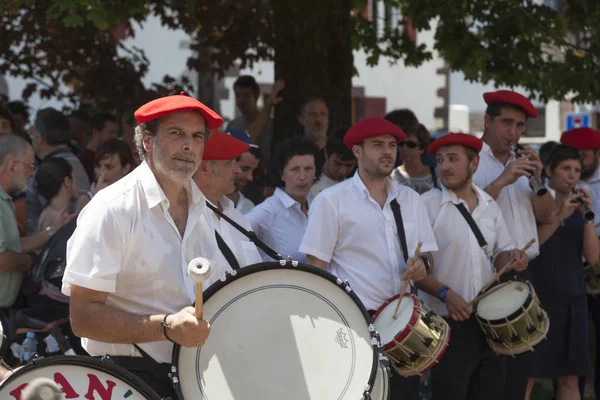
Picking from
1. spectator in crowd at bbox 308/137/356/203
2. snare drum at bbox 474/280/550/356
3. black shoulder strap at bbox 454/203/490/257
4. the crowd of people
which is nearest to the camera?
the crowd of people

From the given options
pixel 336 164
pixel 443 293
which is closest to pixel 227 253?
pixel 443 293

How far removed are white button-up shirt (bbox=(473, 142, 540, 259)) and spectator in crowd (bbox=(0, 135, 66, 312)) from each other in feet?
9.17

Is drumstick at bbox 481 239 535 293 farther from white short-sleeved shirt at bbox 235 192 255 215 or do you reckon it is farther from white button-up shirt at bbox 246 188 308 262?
white short-sleeved shirt at bbox 235 192 255 215

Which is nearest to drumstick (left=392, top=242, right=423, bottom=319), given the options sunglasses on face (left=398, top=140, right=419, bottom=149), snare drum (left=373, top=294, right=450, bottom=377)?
snare drum (left=373, top=294, right=450, bottom=377)

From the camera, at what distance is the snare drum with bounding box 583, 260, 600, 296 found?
809 cm

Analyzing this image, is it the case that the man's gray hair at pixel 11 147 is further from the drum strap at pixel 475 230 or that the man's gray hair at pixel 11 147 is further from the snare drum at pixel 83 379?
the snare drum at pixel 83 379

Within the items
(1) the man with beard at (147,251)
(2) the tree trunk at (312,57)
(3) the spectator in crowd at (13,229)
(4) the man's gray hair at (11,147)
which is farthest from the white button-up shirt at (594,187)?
(1) the man with beard at (147,251)

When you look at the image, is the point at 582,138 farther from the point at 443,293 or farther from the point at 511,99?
the point at 443,293

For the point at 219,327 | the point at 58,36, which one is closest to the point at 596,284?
the point at 219,327

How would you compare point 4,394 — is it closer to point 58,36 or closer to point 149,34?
point 58,36

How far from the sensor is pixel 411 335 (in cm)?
567

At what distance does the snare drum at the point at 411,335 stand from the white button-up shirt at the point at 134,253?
1643 mm

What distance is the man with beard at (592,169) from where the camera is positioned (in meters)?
8.42

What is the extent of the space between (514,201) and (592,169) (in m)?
1.93
